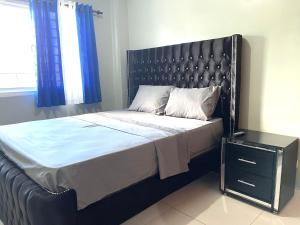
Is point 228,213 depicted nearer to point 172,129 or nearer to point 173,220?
point 173,220

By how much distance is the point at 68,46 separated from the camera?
117 inches

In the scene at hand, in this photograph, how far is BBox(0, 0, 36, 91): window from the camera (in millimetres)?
2701

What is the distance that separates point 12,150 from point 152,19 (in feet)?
7.91

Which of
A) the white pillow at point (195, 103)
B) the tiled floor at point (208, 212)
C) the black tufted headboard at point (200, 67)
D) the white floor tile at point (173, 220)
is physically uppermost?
the black tufted headboard at point (200, 67)

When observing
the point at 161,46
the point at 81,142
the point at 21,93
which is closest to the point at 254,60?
the point at 161,46

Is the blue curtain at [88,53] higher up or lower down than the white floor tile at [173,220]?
higher up

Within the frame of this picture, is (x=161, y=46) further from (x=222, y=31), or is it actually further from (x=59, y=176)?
(x=59, y=176)

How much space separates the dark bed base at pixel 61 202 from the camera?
1.16 metres

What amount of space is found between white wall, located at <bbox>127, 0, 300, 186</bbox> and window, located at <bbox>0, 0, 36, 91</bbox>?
1.92 meters

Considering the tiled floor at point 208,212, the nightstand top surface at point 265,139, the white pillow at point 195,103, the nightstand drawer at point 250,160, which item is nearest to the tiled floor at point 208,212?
the tiled floor at point 208,212

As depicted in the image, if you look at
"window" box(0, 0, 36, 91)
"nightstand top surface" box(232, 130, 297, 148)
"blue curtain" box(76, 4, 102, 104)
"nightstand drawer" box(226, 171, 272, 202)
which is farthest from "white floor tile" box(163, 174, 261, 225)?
"window" box(0, 0, 36, 91)

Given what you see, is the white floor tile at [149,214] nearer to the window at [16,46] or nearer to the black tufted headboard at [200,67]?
the black tufted headboard at [200,67]

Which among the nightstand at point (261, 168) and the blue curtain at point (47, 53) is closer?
the nightstand at point (261, 168)

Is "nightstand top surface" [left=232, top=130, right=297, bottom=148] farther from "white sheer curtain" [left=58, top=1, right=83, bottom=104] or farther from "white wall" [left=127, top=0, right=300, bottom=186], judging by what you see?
"white sheer curtain" [left=58, top=1, right=83, bottom=104]
